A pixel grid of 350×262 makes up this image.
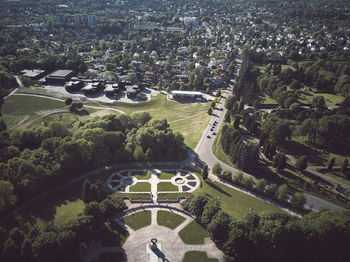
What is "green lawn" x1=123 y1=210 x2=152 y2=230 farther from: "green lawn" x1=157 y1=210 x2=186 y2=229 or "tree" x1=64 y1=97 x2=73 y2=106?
"tree" x1=64 y1=97 x2=73 y2=106

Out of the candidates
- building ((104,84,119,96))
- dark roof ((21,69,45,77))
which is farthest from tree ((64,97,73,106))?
dark roof ((21,69,45,77))

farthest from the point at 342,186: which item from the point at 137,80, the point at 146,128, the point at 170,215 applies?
the point at 137,80

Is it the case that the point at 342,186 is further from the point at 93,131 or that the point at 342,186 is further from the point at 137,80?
the point at 137,80

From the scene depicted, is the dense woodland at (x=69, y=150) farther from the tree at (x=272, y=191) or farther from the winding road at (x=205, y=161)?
the tree at (x=272, y=191)

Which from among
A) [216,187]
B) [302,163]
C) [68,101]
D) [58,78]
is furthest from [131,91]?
[302,163]

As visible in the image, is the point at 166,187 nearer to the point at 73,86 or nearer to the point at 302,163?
the point at 302,163
